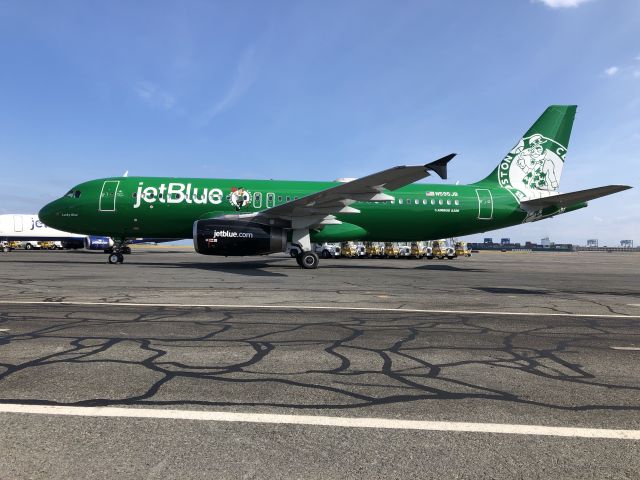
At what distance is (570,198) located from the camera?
2058 cm

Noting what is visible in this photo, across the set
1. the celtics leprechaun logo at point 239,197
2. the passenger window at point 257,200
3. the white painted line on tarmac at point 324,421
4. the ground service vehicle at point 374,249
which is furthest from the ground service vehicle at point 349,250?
the white painted line on tarmac at point 324,421

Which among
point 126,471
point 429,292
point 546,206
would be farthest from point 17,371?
point 546,206

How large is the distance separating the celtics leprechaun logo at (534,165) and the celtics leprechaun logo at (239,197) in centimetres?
1356

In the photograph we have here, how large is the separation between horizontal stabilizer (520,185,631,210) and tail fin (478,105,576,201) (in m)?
0.87

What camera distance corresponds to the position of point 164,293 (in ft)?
34.0

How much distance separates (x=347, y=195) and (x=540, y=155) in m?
12.4

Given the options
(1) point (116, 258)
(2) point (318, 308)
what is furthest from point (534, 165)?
(1) point (116, 258)

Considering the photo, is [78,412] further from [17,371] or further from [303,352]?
[303,352]

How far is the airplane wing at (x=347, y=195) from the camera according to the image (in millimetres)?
14719

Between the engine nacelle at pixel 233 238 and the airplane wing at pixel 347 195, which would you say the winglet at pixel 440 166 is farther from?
the engine nacelle at pixel 233 238

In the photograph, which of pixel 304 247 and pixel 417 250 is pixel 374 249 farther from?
pixel 304 247

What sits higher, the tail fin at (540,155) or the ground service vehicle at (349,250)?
the tail fin at (540,155)

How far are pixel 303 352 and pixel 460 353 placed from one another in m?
1.87

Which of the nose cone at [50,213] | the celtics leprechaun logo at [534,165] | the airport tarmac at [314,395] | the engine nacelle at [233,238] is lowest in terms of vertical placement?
the airport tarmac at [314,395]
